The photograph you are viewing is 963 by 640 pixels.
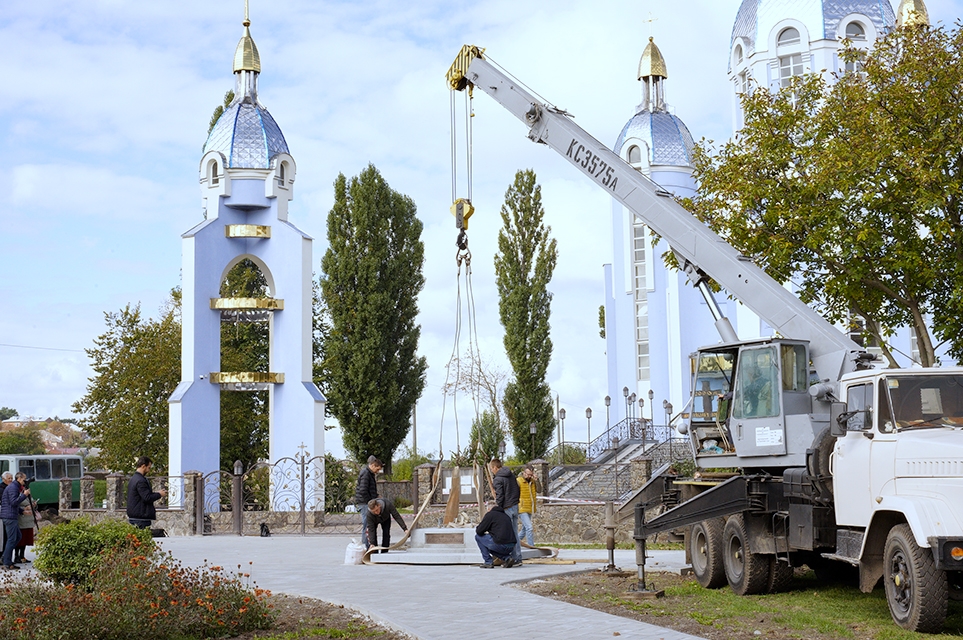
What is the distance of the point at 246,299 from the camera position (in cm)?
3356

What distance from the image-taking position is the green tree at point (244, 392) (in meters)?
42.0

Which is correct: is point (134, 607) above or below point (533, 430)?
below

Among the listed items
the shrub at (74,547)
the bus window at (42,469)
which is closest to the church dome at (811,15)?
the shrub at (74,547)

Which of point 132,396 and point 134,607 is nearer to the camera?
point 134,607

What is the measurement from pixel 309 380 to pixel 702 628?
25278mm

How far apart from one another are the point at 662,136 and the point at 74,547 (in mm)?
32200

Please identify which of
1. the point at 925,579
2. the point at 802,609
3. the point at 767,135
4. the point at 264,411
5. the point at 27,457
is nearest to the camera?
the point at 925,579

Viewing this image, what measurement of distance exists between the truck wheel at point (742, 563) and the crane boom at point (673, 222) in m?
2.16

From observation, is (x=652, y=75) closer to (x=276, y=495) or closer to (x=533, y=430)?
(x=533, y=430)

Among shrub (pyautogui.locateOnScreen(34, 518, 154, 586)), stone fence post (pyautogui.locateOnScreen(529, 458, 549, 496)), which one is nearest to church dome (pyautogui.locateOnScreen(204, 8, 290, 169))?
stone fence post (pyautogui.locateOnScreen(529, 458, 549, 496))

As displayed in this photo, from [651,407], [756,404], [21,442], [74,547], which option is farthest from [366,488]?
[21,442]

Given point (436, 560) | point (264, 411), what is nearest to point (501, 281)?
point (264, 411)

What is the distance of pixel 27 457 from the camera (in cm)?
3853

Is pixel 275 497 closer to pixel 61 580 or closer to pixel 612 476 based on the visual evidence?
pixel 612 476
